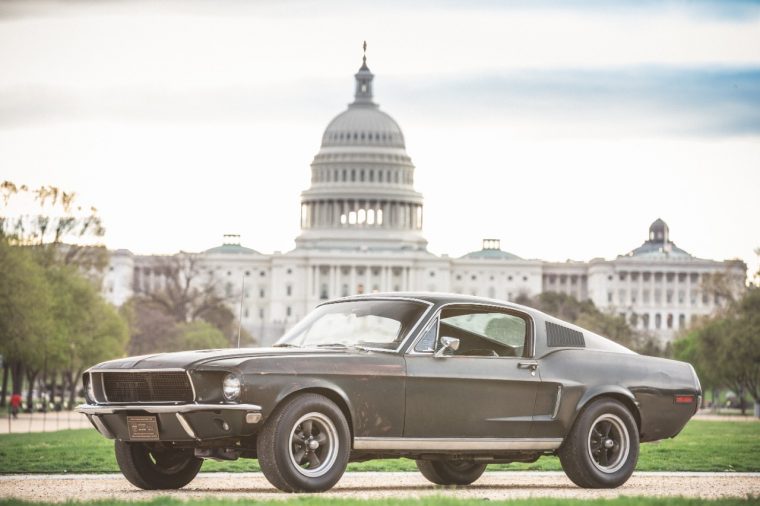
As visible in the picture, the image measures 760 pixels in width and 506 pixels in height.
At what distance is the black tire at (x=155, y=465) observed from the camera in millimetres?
15133

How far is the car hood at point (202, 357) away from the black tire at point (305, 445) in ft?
1.72

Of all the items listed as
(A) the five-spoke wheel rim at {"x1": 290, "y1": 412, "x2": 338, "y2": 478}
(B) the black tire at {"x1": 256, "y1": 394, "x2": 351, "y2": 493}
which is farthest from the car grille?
(A) the five-spoke wheel rim at {"x1": 290, "y1": 412, "x2": 338, "y2": 478}

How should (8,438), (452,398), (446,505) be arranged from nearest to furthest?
(446,505) → (452,398) → (8,438)

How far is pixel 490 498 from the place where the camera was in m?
14.4

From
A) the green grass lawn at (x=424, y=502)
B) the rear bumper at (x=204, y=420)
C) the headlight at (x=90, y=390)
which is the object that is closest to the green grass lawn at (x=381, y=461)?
the headlight at (x=90, y=390)

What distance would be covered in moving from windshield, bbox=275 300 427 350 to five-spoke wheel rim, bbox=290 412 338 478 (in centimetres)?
117

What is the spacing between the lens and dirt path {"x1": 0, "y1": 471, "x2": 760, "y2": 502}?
14.6 m

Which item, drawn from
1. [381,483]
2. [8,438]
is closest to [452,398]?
[381,483]

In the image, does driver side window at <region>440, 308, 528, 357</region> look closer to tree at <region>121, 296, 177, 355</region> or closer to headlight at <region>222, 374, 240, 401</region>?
headlight at <region>222, 374, 240, 401</region>

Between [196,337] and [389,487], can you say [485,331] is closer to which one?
[389,487]

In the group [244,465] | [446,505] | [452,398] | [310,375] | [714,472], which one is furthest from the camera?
[244,465]

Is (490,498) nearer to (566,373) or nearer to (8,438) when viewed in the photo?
(566,373)

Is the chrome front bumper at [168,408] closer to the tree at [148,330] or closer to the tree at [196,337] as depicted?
the tree at [148,330]

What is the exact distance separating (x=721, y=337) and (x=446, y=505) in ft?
231
